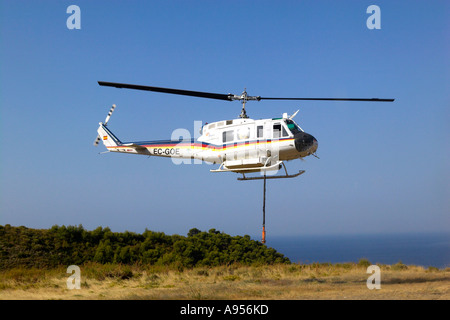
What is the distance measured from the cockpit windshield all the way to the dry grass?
6838 millimetres

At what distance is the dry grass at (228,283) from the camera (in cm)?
1698

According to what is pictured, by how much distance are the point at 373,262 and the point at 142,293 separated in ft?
58.5

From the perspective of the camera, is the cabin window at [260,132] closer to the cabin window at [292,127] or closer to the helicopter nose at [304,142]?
the cabin window at [292,127]

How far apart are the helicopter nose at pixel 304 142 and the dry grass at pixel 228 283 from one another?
6.00 metres

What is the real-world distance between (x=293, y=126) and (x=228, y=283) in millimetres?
8243

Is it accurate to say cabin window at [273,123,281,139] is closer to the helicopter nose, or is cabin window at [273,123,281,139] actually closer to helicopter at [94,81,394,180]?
helicopter at [94,81,394,180]

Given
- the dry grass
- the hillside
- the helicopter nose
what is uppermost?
the helicopter nose

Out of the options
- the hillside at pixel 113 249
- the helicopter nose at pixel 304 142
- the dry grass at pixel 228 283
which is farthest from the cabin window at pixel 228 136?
the hillside at pixel 113 249

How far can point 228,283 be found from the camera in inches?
841

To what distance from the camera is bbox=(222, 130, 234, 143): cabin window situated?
67.5 feet

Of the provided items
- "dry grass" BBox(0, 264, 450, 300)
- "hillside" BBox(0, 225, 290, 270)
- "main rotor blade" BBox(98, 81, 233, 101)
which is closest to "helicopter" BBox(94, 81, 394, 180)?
"main rotor blade" BBox(98, 81, 233, 101)
